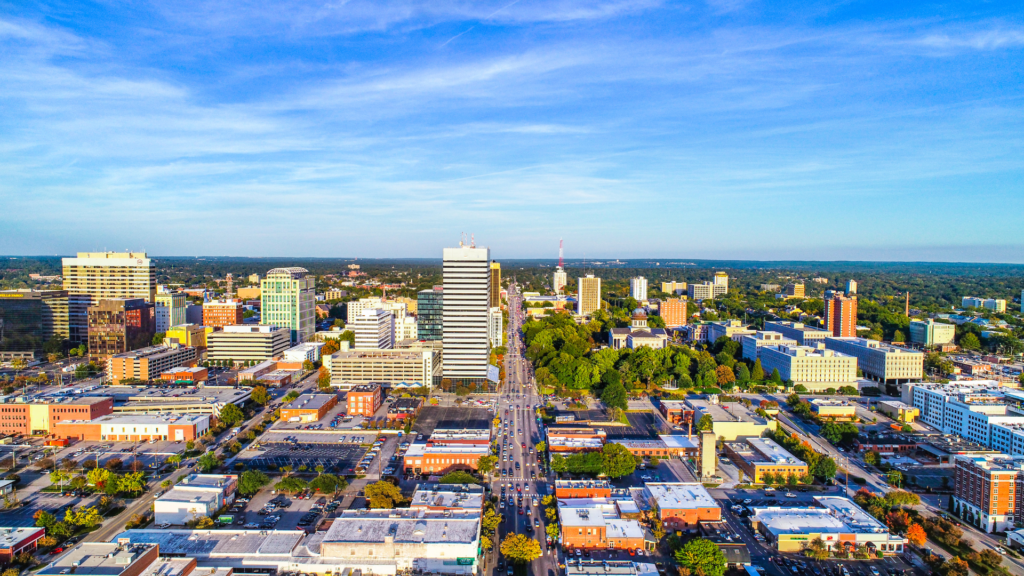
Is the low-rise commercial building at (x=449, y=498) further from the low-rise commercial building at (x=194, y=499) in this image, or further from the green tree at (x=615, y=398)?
the green tree at (x=615, y=398)

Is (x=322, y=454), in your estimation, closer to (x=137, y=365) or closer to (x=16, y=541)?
(x=16, y=541)

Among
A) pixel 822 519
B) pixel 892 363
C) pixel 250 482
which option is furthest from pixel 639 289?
pixel 250 482

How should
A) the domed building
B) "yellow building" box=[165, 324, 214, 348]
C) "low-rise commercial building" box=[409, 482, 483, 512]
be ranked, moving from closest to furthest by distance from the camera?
1. "low-rise commercial building" box=[409, 482, 483, 512]
2. "yellow building" box=[165, 324, 214, 348]
3. the domed building

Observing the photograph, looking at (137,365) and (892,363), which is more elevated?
(892,363)

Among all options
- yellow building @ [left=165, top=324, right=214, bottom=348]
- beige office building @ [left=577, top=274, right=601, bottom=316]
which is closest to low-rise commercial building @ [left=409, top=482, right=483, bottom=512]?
yellow building @ [left=165, top=324, right=214, bottom=348]

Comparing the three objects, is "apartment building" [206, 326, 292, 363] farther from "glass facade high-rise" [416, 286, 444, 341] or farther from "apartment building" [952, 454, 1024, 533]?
"apartment building" [952, 454, 1024, 533]

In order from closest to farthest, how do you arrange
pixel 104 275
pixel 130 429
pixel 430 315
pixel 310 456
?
pixel 310 456 → pixel 130 429 → pixel 430 315 → pixel 104 275

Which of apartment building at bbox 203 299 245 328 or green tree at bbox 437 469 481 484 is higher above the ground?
apartment building at bbox 203 299 245 328
